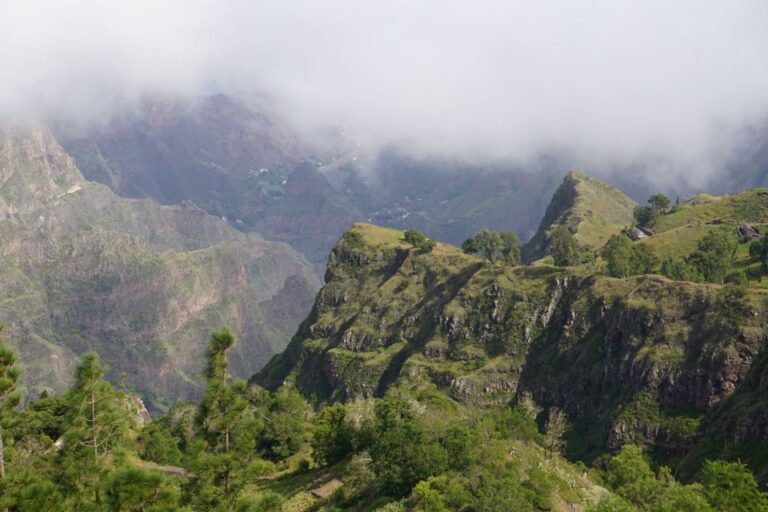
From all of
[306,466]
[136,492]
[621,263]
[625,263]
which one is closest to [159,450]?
[306,466]

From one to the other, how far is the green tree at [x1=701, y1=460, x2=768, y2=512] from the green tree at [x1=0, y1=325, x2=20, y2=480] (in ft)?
211

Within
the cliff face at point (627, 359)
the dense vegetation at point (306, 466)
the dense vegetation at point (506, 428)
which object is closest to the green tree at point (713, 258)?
the dense vegetation at point (506, 428)

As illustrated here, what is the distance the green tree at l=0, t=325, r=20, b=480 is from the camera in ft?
137

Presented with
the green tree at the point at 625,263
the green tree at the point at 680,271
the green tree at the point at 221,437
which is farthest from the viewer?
the green tree at the point at 625,263

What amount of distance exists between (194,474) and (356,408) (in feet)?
209

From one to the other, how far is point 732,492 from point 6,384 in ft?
216

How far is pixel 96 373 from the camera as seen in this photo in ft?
164

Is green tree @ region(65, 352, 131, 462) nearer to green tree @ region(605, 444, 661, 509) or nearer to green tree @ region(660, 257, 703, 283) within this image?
green tree @ region(605, 444, 661, 509)

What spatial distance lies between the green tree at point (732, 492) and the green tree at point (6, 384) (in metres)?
64.3

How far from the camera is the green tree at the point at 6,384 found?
137 ft

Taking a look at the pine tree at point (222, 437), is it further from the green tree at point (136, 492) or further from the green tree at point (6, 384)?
the green tree at point (6, 384)

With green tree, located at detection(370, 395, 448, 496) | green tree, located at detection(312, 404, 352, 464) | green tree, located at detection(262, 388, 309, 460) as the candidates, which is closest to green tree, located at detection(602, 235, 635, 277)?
green tree, located at detection(262, 388, 309, 460)

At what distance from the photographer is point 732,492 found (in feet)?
218

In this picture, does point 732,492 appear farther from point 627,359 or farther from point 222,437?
point 627,359
